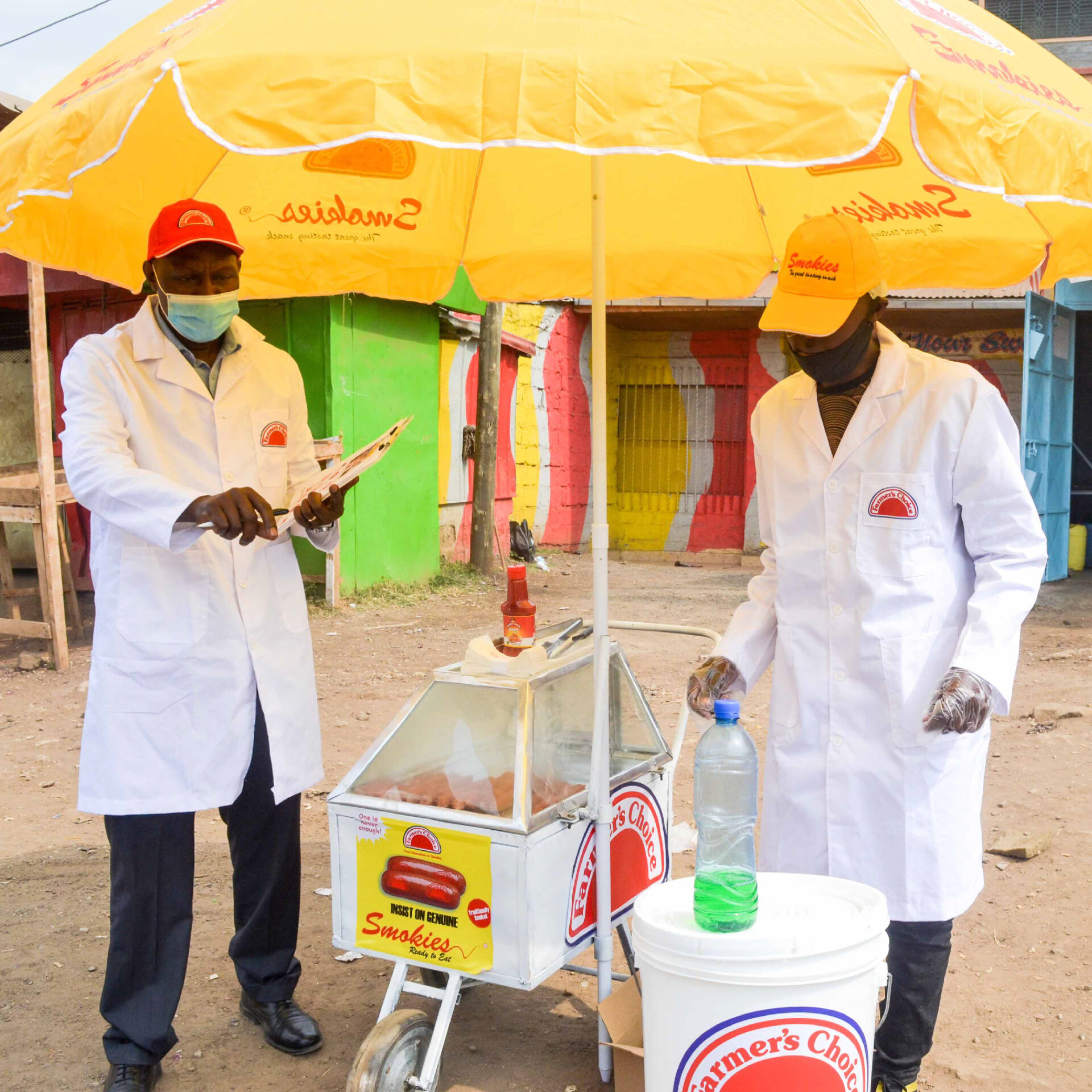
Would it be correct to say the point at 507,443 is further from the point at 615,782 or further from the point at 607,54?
the point at 607,54

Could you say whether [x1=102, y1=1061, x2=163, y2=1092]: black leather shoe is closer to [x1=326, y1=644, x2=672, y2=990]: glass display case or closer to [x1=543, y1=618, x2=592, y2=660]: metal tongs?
[x1=326, y1=644, x2=672, y2=990]: glass display case

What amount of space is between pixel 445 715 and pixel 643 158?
2063 mm

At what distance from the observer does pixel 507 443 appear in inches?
562

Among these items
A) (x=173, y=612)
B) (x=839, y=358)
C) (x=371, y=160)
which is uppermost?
(x=371, y=160)

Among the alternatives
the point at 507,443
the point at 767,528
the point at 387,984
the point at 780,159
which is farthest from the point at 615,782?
the point at 507,443

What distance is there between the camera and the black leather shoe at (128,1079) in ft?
9.70

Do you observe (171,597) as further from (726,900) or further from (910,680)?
(910,680)

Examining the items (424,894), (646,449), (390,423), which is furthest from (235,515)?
(646,449)

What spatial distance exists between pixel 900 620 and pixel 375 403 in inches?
343

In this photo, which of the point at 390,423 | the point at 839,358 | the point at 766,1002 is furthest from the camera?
the point at 390,423

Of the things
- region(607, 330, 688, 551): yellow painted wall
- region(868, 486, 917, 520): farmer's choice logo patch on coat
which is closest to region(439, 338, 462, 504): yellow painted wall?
region(607, 330, 688, 551): yellow painted wall

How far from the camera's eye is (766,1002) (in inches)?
83.9

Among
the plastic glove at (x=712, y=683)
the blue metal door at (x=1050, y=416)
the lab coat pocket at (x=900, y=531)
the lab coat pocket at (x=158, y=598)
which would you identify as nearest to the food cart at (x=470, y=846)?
the plastic glove at (x=712, y=683)

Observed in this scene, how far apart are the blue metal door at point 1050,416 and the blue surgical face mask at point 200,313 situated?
9575mm
